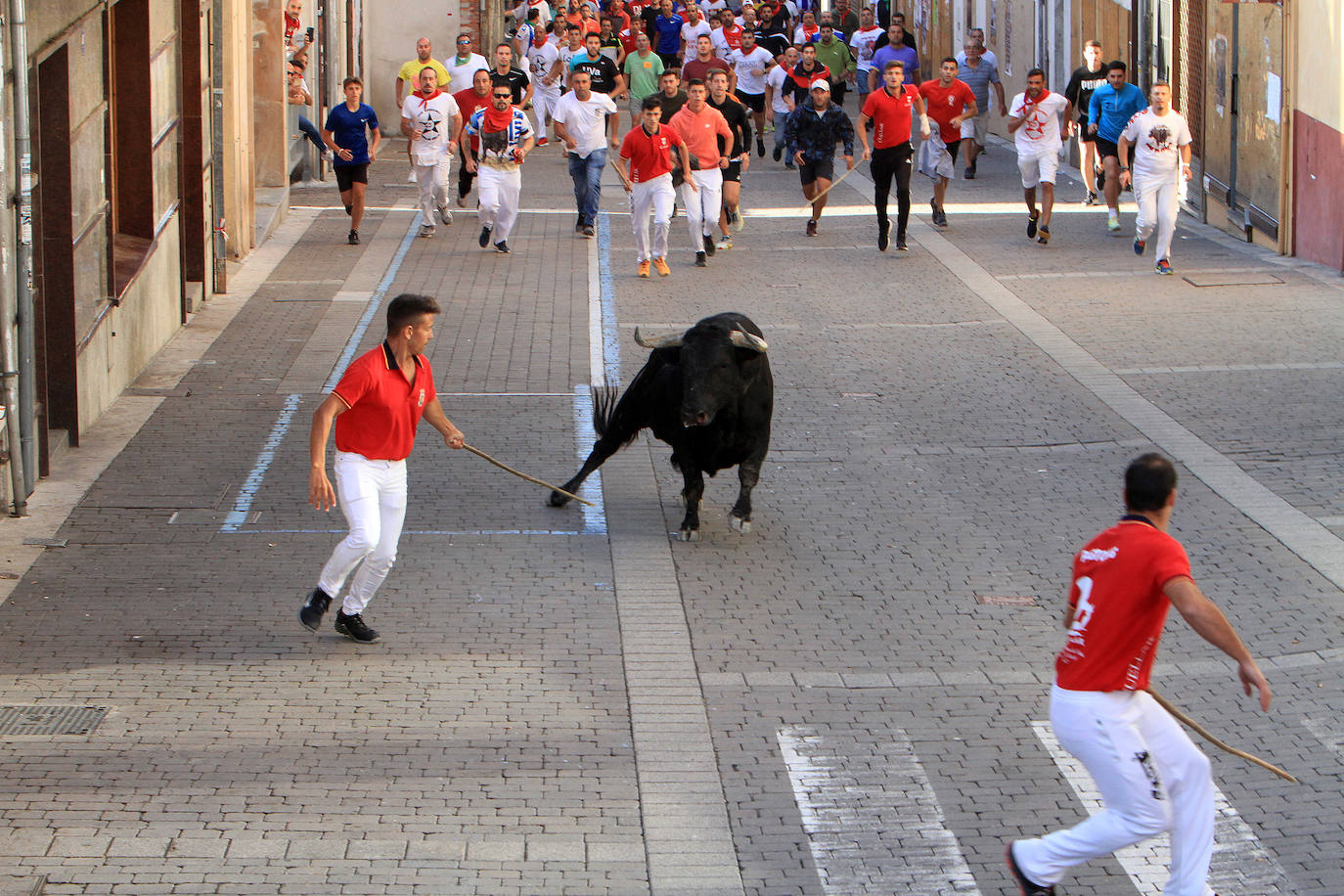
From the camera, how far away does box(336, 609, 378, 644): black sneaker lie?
822cm

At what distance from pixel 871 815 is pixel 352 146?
14.6 meters

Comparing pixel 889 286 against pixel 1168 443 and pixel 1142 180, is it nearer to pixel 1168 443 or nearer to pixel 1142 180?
pixel 1142 180

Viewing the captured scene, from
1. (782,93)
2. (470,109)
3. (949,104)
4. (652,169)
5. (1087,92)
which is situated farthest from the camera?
(782,93)

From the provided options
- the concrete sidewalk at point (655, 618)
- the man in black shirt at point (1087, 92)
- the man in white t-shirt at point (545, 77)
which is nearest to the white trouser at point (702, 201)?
the concrete sidewalk at point (655, 618)

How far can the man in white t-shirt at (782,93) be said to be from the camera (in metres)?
26.9

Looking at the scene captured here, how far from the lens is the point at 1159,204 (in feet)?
58.6

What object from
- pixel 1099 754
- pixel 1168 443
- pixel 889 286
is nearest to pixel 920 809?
pixel 1099 754

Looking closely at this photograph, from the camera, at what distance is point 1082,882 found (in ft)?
19.7

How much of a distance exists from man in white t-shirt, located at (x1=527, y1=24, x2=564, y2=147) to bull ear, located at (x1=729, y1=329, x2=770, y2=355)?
1723cm

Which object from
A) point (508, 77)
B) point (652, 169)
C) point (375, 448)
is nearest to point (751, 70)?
point (508, 77)

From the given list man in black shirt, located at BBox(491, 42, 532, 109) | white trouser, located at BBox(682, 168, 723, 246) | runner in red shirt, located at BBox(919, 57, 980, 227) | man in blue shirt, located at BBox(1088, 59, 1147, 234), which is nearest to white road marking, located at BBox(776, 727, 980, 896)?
white trouser, located at BBox(682, 168, 723, 246)

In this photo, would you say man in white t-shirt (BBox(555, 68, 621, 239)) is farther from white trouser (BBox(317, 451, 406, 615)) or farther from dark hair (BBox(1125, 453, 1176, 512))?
dark hair (BBox(1125, 453, 1176, 512))

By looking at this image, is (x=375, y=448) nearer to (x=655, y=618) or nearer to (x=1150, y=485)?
(x=655, y=618)

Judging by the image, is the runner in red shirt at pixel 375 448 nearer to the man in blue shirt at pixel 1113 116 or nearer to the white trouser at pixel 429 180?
the white trouser at pixel 429 180
